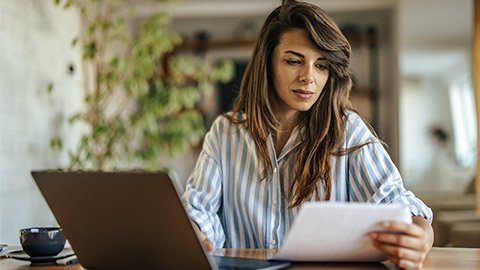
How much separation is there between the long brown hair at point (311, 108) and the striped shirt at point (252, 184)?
0.07ft

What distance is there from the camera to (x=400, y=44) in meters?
5.83

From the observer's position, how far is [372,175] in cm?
143

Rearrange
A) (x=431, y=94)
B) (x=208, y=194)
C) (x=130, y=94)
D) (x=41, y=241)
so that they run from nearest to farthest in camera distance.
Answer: (x=41, y=241) → (x=208, y=194) → (x=130, y=94) → (x=431, y=94)

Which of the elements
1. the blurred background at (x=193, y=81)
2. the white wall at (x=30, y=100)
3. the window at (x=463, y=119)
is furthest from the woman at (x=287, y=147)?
the window at (x=463, y=119)

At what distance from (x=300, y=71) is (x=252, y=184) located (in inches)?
12.4

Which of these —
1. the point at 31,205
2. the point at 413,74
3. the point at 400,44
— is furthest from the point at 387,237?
the point at 413,74

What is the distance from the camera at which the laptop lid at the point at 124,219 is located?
933 mm

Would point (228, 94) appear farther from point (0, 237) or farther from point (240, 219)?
point (240, 219)

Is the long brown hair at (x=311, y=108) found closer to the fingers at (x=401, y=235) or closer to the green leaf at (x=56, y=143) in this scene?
the fingers at (x=401, y=235)

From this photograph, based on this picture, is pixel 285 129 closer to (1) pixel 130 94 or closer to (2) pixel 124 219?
(2) pixel 124 219

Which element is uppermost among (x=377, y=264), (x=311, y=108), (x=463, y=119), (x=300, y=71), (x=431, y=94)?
(x=300, y=71)

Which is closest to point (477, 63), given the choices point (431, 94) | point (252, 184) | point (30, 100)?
point (30, 100)

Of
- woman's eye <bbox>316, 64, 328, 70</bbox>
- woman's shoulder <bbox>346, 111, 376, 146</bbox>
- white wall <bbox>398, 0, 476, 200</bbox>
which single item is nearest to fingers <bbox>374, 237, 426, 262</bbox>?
woman's shoulder <bbox>346, 111, 376, 146</bbox>

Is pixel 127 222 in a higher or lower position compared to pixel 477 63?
lower
